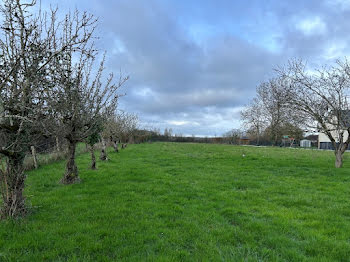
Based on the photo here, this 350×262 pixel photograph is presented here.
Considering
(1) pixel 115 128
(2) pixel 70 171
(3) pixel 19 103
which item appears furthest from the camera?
(1) pixel 115 128

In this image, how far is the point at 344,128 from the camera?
9.51 m

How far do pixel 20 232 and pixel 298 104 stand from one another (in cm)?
1144

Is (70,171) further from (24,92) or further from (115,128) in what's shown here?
(115,128)

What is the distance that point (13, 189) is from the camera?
4.18 meters

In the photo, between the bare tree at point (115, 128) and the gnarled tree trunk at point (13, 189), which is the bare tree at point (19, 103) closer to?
the gnarled tree trunk at point (13, 189)

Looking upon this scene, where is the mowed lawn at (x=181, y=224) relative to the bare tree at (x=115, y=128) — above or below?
below

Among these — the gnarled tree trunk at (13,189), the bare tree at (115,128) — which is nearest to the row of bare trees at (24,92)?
the gnarled tree trunk at (13,189)

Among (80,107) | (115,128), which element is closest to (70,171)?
(80,107)

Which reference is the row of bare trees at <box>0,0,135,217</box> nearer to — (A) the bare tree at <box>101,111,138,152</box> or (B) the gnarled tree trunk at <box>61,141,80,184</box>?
(B) the gnarled tree trunk at <box>61,141,80,184</box>

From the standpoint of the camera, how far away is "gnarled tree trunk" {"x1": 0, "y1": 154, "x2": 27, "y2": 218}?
411 centimetres

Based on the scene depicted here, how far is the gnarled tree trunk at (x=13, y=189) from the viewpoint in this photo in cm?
411

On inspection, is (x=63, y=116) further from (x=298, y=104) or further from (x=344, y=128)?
(x=344, y=128)

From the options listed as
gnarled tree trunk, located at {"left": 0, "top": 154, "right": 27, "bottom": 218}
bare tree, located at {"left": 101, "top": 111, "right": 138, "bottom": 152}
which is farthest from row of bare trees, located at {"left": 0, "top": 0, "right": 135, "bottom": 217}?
bare tree, located at {"left": 101, "top": 111, "right": 138, "bottom": 152}

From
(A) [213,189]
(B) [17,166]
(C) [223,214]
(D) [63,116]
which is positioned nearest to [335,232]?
(C) [223,214]
